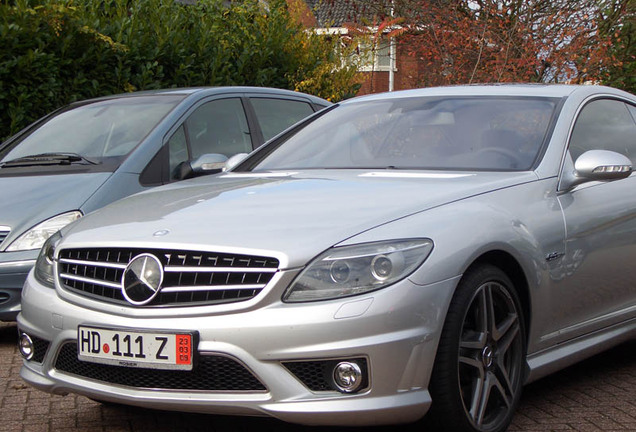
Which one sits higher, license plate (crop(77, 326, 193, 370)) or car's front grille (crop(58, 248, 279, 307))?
car's front grille (crop(58, 248, 279, 307))

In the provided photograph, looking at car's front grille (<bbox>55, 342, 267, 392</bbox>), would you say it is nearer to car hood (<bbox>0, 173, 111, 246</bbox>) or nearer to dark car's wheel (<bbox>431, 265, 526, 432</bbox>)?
dark car's wheel (<bbox>431, 265, 526, 432</bbox>)

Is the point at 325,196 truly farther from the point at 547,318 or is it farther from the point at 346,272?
the point at 547,318

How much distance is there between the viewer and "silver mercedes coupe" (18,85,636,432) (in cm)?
356

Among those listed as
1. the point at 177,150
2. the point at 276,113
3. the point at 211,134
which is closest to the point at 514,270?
the point at 177,150

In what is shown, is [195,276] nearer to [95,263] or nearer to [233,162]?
[95,263]

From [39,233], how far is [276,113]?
2.71 m

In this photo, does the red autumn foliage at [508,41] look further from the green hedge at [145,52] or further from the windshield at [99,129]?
the windshield at [99,129]

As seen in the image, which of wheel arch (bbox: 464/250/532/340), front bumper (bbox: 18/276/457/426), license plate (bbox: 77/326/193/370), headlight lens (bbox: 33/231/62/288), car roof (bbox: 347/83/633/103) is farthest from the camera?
car roof (bbox: 347/83/633/103)

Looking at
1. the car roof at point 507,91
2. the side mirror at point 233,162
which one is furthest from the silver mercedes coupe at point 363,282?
the side mirror at point 233,162

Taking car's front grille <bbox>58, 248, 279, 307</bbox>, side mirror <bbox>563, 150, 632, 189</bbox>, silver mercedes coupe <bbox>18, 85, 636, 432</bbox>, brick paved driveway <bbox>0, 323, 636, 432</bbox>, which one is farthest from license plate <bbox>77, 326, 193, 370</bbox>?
side mirror <bbox>563, 150, 632, 189</bbox>

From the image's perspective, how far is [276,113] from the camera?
8.24m

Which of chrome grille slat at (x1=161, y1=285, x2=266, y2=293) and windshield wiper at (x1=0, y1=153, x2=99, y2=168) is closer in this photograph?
chrome grille slat at (x1=161, y1=285, x2=266, y2=293)

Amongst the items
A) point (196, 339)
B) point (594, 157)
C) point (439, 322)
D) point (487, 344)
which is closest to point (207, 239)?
point (196, 339)

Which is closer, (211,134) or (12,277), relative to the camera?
(12,277)
